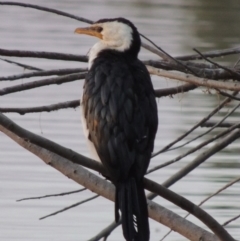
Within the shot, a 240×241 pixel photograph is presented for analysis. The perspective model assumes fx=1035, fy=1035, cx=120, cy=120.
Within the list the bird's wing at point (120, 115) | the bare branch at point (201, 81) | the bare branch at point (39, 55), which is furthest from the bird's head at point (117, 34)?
the bare branch at point (201, 81)

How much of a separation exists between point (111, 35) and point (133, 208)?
38.3 inches

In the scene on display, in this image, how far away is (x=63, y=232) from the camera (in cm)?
605

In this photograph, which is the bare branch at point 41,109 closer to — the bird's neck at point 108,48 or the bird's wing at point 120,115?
the bird's wing at point 120,115

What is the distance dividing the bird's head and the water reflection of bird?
52mm

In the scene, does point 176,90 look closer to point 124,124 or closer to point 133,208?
point 124,124

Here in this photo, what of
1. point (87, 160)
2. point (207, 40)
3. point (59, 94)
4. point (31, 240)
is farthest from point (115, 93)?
point (207, 40)

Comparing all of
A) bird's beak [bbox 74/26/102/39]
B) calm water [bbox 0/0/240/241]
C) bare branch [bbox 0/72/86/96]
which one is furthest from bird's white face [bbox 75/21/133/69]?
calm water [bbox 0/0/240/241]

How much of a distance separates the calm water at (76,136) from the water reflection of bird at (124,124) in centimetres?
36

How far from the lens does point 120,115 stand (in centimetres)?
365

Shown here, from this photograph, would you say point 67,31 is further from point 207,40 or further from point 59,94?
point 59,94

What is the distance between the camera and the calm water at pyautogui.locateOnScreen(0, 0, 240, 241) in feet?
20.3

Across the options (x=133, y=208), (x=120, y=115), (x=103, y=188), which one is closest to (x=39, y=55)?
(x=120, y=115)

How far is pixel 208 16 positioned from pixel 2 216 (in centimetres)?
677

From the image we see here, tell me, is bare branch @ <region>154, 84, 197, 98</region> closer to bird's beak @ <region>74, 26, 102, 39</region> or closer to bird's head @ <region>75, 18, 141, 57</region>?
bird's head @ <region>75, 18, 141, 57</region>
